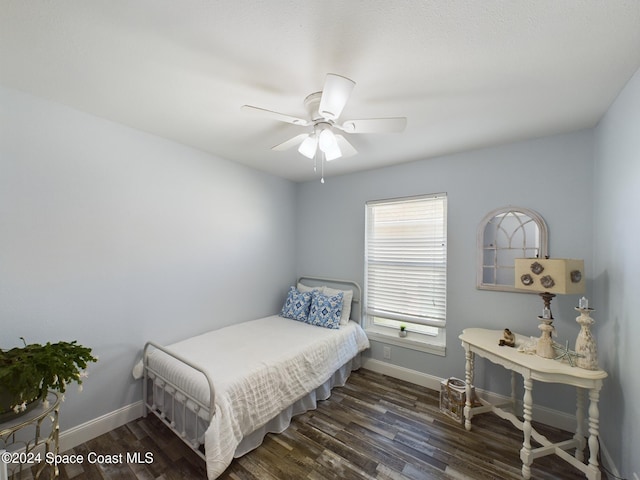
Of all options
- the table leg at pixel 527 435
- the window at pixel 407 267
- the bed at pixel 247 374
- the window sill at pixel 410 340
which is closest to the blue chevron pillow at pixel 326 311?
the bed at pixel 247 374

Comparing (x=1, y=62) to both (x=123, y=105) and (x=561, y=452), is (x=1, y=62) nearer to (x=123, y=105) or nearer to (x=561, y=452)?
(x=123, y=105)

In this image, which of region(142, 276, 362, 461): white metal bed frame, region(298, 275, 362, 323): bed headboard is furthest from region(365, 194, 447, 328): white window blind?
region(142, 276, 362, 461): white metal bed frame

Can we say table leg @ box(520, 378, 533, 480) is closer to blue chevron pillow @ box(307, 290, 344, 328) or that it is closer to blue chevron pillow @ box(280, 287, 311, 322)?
blue chevron pillow @ box(307, 290, 344, 328)

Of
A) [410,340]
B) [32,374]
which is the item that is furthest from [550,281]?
[32,374]

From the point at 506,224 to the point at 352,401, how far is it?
2.25 metres

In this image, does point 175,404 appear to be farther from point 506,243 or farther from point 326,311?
point 506,243

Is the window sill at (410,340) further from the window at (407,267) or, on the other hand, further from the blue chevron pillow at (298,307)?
the blue chevron pillow at (298,307)

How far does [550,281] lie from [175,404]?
2878mm

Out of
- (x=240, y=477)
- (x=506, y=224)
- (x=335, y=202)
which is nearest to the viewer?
(x=240, y=477)

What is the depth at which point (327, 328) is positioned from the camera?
292cm

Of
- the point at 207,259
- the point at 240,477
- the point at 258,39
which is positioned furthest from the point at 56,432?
the point at 258,39

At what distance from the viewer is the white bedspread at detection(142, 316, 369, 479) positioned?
5.51 ft

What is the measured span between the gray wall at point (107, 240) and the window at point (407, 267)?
5.38ft

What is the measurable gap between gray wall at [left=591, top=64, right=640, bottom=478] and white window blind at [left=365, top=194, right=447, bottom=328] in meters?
1.15
